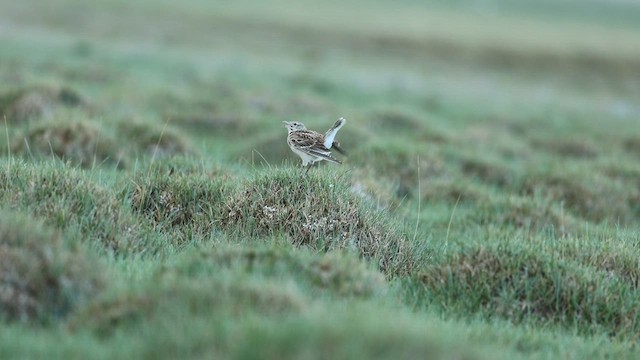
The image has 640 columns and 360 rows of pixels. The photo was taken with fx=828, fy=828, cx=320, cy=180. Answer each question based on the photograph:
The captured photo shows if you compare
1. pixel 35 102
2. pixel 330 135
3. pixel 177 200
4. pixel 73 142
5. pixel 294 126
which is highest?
pixel 330 135

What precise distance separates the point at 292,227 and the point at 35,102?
762 centimetres

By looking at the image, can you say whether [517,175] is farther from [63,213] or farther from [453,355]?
[453,355]

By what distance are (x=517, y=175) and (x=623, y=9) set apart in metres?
68.4

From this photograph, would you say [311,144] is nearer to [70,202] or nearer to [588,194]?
[70,202]

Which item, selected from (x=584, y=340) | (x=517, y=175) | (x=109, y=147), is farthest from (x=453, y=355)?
(x=517, y=175)

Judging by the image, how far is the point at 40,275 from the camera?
181 inches

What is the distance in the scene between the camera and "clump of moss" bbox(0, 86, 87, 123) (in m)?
12.3

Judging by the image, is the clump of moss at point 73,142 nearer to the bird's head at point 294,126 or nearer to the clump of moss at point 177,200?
the bird's head at point 294,126

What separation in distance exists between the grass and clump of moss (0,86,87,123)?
0.14 ft

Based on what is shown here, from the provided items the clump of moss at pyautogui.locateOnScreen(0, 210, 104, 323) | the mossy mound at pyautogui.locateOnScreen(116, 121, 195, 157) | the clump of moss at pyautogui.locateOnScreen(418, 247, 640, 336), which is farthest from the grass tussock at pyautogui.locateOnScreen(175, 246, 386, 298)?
the mossy mound at pyautogui.locateOnScreen(116, 121, 195, 157)

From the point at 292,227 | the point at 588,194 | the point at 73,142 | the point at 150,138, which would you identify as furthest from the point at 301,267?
the point at 588,194

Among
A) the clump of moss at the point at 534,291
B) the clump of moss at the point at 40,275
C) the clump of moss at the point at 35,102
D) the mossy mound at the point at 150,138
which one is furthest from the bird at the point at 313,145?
the clump of moss at the point at 35,102

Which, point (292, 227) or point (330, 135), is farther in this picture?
point (330, 135)

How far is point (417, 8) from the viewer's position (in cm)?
5984
